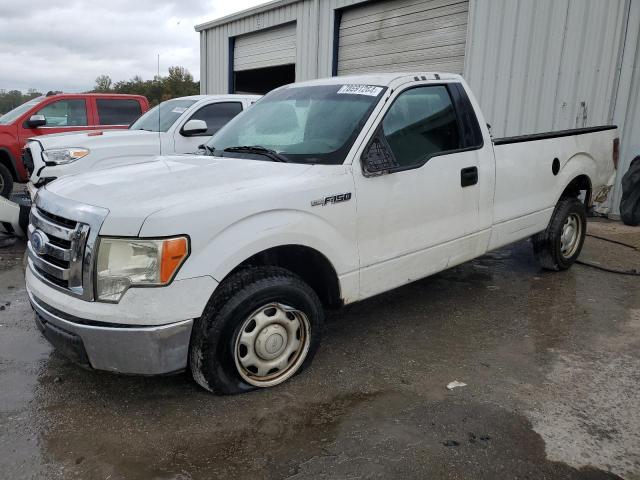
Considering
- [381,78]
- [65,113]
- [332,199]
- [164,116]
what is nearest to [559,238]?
[381,78]

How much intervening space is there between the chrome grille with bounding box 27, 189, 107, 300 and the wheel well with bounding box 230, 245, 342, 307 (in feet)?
2.74

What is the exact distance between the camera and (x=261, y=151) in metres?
3.64

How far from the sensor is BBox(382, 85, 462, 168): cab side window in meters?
3.69

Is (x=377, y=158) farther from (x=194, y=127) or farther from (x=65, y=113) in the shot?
(x=65, y=113)

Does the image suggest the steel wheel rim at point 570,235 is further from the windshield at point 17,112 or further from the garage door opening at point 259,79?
the garage door opening at point 259,79

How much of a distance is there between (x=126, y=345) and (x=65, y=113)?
8.47 metres

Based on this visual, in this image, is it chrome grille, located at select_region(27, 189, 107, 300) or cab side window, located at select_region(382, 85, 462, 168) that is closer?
chrome grille, located at select_region(27, 189, 107, 300)

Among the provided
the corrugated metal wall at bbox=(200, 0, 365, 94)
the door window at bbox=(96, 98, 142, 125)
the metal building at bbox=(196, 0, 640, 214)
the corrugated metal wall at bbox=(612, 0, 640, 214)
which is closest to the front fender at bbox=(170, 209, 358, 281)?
the corrugated metal wall at bbox=(612, 0, 640, 214)

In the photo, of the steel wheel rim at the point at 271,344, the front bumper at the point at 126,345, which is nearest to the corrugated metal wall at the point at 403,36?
the steel wheel rim at the point at 271,344

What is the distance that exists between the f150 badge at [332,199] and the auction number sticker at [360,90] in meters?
0.85

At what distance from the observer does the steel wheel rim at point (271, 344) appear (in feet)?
9.97

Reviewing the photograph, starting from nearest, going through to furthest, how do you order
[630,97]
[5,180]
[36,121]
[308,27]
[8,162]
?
[630,97], [36,121], [5,180], [8,162], [308,27]

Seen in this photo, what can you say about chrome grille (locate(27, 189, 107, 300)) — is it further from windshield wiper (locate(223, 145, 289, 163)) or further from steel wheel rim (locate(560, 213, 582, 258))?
steel wheel rim (locate(560, 213, 582, 258))

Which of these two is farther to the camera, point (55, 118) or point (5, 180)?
point (55, 118)
